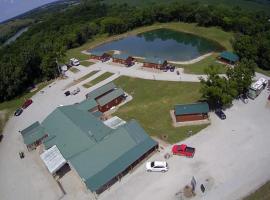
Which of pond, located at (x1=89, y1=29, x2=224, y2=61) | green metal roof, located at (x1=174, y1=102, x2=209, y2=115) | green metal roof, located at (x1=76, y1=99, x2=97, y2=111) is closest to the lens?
green metal roof, located at (x1=174, y1=102, x2=209, y2=115)

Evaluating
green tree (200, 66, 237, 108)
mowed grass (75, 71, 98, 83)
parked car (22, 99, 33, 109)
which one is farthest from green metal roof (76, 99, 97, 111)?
green tree (200, 66, 237, 108)

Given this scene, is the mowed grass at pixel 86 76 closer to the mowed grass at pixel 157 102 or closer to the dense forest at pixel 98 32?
the dense forest at pixel 98 32

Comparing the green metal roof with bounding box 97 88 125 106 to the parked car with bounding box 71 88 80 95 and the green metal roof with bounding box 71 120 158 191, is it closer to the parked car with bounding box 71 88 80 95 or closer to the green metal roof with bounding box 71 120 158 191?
the parked car with bounding box 71 88 80 95

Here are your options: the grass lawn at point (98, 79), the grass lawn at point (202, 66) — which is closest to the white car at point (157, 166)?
the grass lawn at point (202, 66)

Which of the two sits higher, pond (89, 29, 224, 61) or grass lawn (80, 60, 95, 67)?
grass lawn (80, 60, 95, 67)

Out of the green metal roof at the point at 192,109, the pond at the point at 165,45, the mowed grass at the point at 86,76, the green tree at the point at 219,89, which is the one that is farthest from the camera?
the pond at the point at 165,45

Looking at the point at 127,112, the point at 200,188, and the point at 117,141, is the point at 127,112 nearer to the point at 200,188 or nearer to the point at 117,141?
the point at 117,141

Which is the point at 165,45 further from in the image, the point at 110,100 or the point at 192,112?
the point at 192,112
